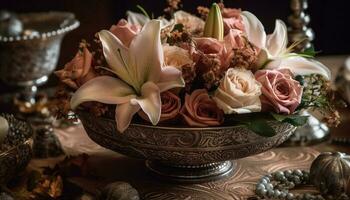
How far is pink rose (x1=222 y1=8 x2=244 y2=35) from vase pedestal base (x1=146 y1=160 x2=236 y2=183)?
0.68ft

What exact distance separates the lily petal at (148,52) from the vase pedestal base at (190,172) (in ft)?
0.56

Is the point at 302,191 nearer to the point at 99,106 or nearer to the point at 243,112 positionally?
the point at 243,112

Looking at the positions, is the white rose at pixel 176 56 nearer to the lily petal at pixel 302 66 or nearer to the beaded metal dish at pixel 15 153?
the lily petal at pixel 302 66

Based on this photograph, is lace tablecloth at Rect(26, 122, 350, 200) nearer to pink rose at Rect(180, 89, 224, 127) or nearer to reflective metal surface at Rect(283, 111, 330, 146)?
reflective metal surface at Rect(283, 111, 330, 146)

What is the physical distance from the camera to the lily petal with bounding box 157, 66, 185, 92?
0.84 metres

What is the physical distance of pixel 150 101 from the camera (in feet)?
2.75

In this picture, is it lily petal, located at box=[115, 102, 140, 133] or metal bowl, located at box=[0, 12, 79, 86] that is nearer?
lily petal, located at box=[115, 102, 140, 133]

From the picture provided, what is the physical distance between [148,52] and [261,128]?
7.1 inches

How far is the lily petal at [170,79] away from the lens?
0.84 meters

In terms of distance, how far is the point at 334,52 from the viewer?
2.29m

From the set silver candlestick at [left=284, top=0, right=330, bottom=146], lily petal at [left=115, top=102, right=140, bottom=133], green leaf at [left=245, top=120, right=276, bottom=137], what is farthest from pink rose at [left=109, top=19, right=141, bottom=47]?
silver candlestick at [left=284, top=0, right=330, bottom=146]

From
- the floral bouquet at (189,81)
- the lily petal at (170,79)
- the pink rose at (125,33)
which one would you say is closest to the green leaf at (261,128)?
the floral bouquet at (189,81)

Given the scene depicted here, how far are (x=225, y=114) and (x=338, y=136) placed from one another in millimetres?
411

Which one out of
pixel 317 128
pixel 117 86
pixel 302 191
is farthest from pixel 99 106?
pixel 317 128
